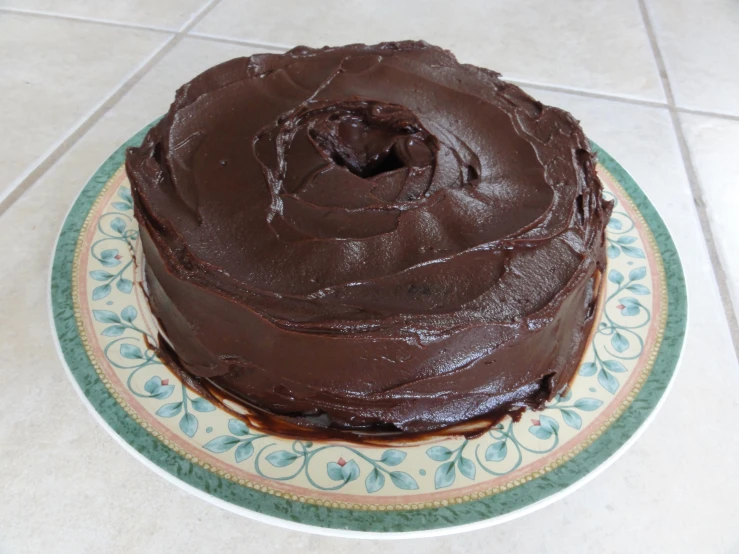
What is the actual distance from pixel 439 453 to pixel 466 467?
5 centimetres

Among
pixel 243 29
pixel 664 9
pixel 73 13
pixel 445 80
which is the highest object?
pixel 664 9

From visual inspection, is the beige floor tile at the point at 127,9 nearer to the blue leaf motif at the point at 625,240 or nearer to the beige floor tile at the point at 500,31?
the beige floor tile at the point at 500,31

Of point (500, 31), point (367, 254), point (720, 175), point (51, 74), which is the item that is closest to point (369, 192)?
point (367, 254)

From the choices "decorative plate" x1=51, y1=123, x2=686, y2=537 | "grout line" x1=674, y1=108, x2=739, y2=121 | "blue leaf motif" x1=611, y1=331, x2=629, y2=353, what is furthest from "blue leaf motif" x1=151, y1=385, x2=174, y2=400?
"grout line" x1=674, y1=108, x2=739, y2=121

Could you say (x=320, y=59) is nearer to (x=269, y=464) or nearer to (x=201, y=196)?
(x=201, y=196)

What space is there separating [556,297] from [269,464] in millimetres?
581

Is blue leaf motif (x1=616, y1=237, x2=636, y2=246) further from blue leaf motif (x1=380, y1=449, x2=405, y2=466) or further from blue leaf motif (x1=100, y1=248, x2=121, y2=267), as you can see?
blue leaf motif (x1=100, y1=248, x2=121, y2=267)

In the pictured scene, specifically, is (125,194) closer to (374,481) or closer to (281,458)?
(281,458)

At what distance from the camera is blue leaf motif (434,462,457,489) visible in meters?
1.07

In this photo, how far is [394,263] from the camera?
1146 mm

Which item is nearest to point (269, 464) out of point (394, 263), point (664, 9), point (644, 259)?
point (394, 263)

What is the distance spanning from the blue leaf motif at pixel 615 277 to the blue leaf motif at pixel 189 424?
3.05 ft

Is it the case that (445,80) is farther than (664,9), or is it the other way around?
(664,9)

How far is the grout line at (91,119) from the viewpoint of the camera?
181 cm
